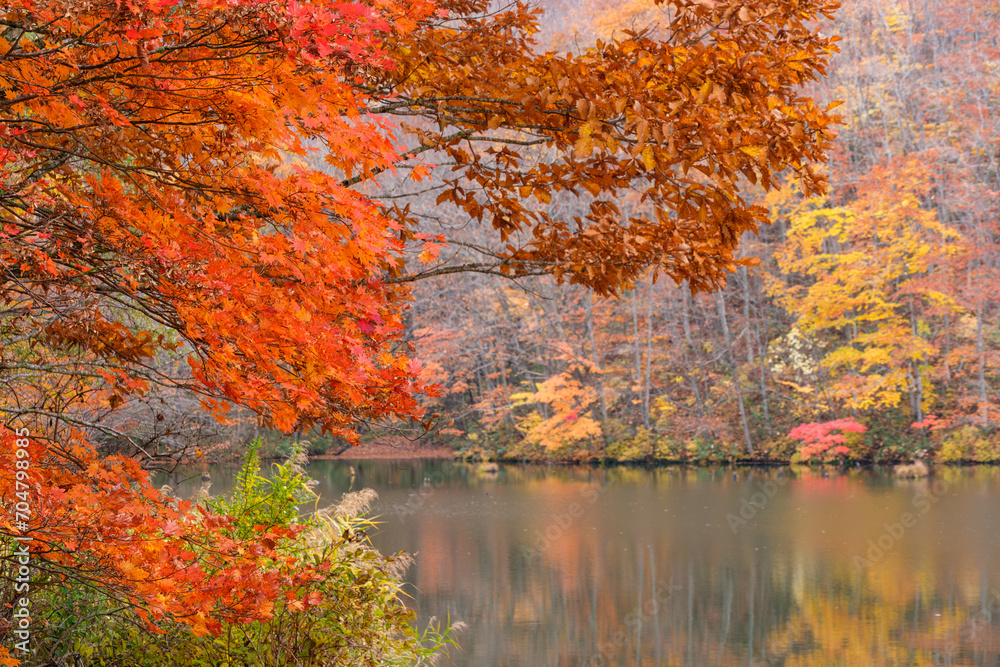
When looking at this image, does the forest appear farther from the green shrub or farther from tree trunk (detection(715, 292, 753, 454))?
tree trunk (detection(715, 292, 753, 454))

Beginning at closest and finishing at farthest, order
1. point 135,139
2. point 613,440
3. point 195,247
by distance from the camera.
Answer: point 135,139 → point 195,247 → point 613,440

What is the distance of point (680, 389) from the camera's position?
86.7 ft

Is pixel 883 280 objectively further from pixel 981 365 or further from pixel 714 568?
pixel 714 568

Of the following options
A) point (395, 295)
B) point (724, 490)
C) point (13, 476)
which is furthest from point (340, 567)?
point (724, 490)

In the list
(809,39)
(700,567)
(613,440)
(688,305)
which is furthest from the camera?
(688,305)

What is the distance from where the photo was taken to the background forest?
816 inches

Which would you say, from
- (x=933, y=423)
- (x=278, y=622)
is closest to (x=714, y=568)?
(x=278, y=622)

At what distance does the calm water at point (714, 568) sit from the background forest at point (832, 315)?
2893mm

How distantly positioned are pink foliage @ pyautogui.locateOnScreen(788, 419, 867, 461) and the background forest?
21.9 inches

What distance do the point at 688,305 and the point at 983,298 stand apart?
9.22 meters

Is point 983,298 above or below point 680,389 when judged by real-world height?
above

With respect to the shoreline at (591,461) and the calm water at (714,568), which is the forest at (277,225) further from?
the shoreline at (591,461)

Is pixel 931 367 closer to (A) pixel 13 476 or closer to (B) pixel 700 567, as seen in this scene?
(B) pixel 700 567

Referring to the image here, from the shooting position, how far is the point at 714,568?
472 inches
